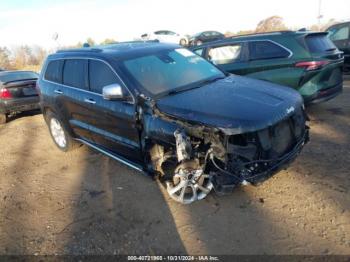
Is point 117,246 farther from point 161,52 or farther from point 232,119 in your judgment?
point 161,52

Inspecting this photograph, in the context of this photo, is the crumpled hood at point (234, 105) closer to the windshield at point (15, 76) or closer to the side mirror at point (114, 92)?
the side mirror at point (114, 92)

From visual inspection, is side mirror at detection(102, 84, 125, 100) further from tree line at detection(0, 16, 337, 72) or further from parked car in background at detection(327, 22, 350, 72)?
tree line at detection(0, 16, 337, 72)

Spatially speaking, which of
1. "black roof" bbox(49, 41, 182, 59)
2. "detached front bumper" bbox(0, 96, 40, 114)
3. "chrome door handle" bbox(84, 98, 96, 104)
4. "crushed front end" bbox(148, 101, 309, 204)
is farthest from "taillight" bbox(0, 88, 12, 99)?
"crushed front end" bbox(148, 101, 309, 204)

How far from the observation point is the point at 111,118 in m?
4.98

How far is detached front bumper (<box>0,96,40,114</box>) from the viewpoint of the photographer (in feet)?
34.0

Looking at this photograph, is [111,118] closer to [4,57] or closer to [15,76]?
[15,76]

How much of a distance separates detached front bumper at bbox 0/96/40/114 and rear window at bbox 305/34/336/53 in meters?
7.57

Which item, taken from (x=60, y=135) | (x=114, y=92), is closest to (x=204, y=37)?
(x=60, y=135)

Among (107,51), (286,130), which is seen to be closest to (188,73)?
(107,51)

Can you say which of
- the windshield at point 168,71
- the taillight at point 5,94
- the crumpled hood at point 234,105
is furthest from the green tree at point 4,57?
the crumpled hood at point 234,105

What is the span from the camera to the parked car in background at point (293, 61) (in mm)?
6824

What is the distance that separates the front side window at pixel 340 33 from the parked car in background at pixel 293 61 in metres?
5.70

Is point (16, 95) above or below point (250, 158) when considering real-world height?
below

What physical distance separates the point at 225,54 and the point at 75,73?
142 inches
